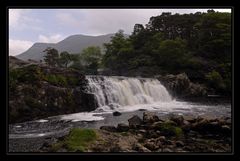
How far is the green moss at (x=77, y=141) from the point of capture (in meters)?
3.19

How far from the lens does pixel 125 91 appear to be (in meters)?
7.88

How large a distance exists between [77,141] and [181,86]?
5849mm

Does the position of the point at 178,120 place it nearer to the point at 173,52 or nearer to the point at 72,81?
the point at 173,52

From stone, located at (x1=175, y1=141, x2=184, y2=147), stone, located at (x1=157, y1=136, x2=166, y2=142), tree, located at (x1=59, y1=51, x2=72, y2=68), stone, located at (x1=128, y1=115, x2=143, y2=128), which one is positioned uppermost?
tree, located at (x1=59, y1=51, x2=72, y2=68)

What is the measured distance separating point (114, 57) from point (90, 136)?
3627mm

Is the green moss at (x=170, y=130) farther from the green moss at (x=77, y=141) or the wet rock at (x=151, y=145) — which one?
the green moss at (x=77, y=141)

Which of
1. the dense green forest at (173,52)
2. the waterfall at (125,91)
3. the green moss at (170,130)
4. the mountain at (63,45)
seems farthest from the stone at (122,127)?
the dense green forest at (173,52)

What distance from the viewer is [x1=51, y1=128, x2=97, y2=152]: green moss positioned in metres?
3.19

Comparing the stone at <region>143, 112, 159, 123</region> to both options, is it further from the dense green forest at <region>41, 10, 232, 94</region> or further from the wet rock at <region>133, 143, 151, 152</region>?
the dense green forest at <region>41, 10, 232, 94</region>

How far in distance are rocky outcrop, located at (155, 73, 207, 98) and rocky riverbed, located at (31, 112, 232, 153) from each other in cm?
337

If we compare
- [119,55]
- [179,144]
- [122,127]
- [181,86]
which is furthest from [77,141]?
[181,86]

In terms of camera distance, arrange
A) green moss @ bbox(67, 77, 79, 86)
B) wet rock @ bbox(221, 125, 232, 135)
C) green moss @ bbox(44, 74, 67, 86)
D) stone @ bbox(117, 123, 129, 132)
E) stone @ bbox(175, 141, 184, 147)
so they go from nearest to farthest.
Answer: stone @ bbox(175, 141, 184, 147), wet rock @ bbox(221, 125, 232, 135), stone @ bbox(117, 123, 129, 132), green moss @ bbox(44, 74, 67, 86), green moss @ bbox(67, 77, 79, 86)

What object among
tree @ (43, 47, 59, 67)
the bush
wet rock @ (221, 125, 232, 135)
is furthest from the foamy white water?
wet rock @ (221, 125, 232, 135)
